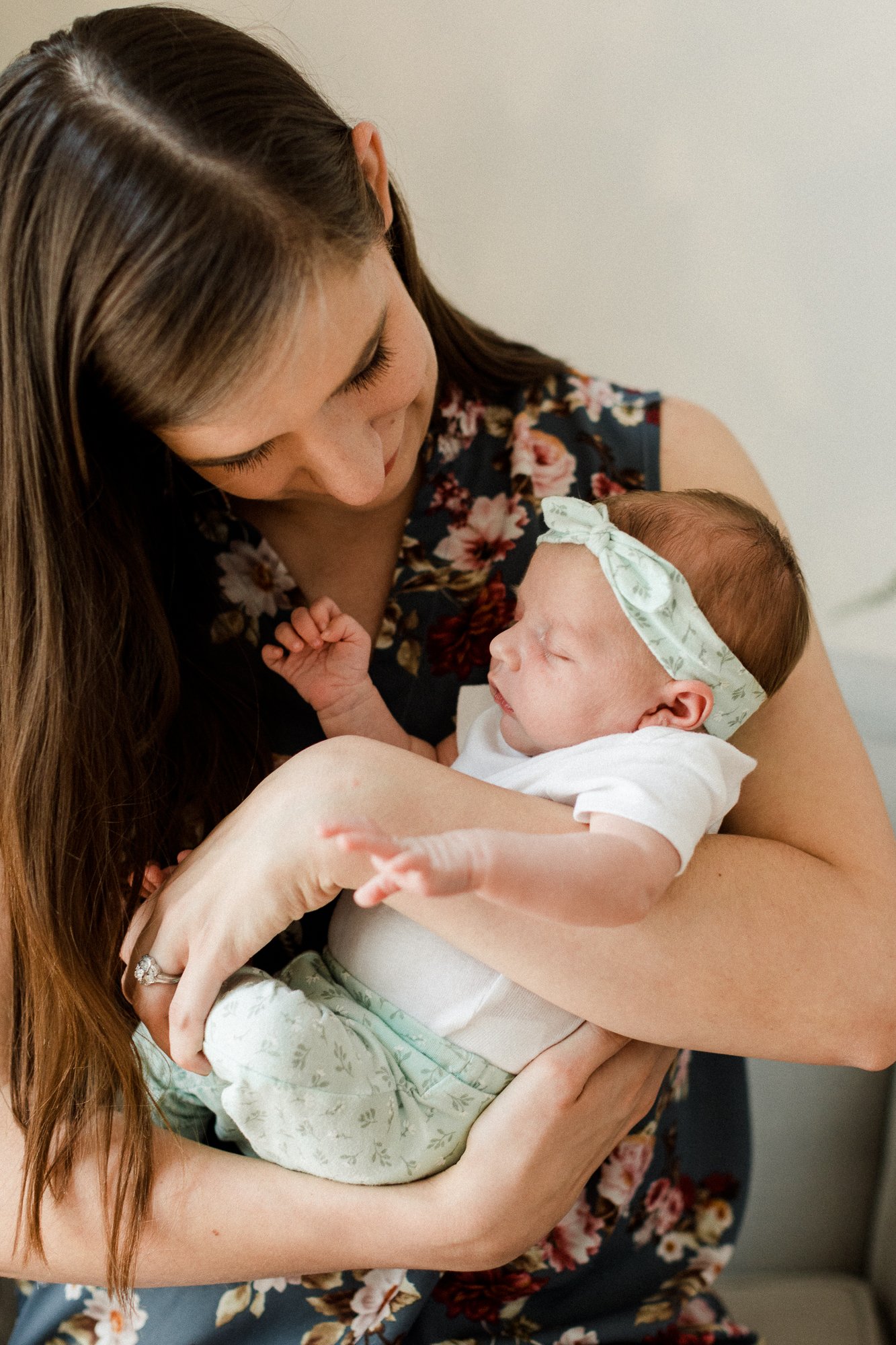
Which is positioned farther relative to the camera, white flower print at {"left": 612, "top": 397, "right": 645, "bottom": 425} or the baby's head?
white flower print at {"left": 612, "top": 397, "right": 645, "bottom": 425}

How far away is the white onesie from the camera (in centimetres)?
92

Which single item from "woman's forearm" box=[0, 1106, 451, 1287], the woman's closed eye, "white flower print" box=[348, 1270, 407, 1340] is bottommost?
"white flower print" box=[348, 1270, 407, 1340]

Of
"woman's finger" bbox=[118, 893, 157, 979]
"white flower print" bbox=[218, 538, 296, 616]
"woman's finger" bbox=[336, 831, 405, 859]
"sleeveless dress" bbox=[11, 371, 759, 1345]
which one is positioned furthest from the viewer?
"white flower print" bbox=[218, 538, 296, 616]

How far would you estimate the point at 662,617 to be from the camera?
1.02 metres

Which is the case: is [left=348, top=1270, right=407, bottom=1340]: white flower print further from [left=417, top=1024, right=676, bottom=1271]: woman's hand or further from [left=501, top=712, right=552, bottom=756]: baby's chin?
[left=501, top=712, right=552, bottom=756]: baby's chin

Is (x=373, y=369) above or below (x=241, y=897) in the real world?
above

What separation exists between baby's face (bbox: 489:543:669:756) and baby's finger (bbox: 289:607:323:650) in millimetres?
212

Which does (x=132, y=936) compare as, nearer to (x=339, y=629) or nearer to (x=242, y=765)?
(x=242, y=765)

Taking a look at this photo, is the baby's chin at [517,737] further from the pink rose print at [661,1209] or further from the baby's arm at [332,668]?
the pink rose print at [661,1209]

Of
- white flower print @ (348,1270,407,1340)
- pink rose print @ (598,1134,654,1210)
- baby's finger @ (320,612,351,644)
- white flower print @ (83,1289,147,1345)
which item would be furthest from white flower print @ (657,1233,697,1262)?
baby's finger @ (320,612,351,644)

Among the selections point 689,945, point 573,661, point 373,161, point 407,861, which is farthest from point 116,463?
point 689,945

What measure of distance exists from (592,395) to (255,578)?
480mm

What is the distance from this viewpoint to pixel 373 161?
1071mm

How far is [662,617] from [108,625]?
0.54 metres
